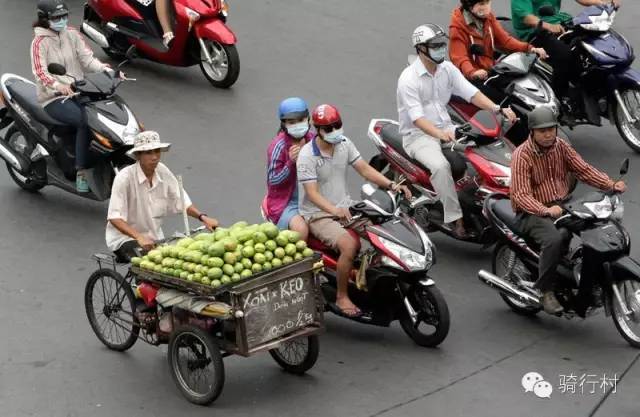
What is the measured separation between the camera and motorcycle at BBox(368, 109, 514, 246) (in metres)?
11.6

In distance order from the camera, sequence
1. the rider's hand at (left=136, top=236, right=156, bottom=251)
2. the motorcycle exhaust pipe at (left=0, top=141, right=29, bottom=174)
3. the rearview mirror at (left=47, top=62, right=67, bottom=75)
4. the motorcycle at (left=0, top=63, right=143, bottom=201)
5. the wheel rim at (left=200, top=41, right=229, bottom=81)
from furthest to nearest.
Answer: the wheel rim at (left=200, top=41, right=229, bottom=81) → the motorcycle exhaust pipe at (left=0, top=141, right=29, bottom=174) → the motorcycle at (left=0, top=63, right=143, bottom=201) → the rearview mirror at (left=47, top=62, right=67, bottom=75) → the rider's hand at (left=136, top=236, right=156, bottom=251)

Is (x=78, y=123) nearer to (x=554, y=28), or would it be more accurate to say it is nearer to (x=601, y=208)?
(x=554, y=28)

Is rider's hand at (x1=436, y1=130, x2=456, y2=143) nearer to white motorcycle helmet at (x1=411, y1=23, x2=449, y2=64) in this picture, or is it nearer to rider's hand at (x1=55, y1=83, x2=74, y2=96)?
white motorcycle helmet at (x1=411, y1=23, x2=449, y2=64)

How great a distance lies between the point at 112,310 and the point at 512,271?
3175 mm

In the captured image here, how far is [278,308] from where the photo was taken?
929cm

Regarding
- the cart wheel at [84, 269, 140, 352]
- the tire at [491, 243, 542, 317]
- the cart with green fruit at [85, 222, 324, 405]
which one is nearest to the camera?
the cart with green fruit at [85, 222, 324, 405]

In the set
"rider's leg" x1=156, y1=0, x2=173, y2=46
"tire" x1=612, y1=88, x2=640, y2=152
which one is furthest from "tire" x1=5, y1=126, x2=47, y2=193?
"tire" x1=612, y1=88, x2=640, y2=152

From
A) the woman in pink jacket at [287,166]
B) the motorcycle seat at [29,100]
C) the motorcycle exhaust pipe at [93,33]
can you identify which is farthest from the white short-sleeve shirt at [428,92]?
the motorcycle exhaust pipe at [93,33]

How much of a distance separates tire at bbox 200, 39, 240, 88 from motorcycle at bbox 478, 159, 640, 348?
512 cm

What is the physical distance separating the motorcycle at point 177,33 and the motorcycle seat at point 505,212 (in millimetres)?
5003

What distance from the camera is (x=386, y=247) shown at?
10125 mm

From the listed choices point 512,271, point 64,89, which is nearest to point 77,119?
point 64,89

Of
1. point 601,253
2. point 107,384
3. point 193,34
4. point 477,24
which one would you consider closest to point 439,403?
point 601,253

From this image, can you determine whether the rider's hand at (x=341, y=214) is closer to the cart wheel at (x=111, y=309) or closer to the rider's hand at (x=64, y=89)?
the cart wheel at (x=111, y=309)
